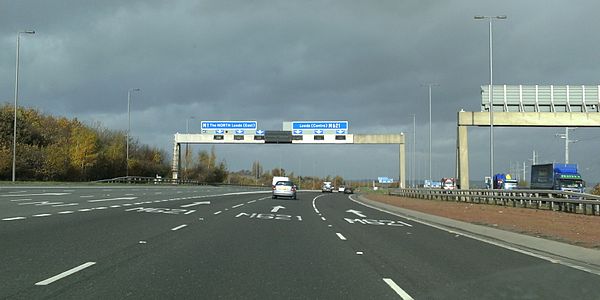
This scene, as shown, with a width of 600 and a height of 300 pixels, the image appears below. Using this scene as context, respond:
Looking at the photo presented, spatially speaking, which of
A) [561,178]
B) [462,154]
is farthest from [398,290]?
[561,178]

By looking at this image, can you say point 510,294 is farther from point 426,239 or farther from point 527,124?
point 527,124

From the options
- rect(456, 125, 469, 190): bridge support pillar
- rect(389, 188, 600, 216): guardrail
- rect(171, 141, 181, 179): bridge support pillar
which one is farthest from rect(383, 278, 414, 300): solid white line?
rect(171, 141, 181, 179): bridge support pillar

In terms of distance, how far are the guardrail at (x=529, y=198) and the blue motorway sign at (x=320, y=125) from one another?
18262 mm

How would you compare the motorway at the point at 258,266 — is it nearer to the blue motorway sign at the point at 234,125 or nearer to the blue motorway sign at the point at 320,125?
the blue motorway sign at the point at 320,125

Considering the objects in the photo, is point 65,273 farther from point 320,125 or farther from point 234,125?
point 234,125

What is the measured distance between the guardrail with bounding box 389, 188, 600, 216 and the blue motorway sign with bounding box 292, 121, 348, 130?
1826cm

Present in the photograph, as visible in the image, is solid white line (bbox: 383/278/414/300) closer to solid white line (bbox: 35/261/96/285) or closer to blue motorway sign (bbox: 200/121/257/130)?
solid white line (bbox: 35/261/96/285)

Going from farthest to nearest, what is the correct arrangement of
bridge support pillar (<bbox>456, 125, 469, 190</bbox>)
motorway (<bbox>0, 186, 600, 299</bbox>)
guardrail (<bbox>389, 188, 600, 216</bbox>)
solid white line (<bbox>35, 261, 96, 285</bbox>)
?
1. bridge support pillar (<bbox>456, 125, 469, 190</bbox>)
2. guardrail (<bbox>389, 188, 600, 216</bbox>)
3. solid white line (<bbox>35, 261, 96, 285</bbox>)
4. motorway (<bbox>0, 186, 600, 299</bbox>)

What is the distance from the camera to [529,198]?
30703 millimetres

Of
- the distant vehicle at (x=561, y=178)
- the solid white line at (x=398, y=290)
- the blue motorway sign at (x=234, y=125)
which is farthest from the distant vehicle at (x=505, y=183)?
the solid white line at (x=398, y=290)

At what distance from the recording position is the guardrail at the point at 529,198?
26.8 meters

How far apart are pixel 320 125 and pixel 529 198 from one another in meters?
43.4

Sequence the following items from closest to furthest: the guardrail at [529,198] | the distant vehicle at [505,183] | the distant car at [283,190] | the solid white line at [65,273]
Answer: the solid white line at [65,273], the guardrail at [529,198], the distant car at [283,190], the distant vehicle at [505,183]

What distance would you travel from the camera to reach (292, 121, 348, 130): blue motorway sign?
2832 inches
